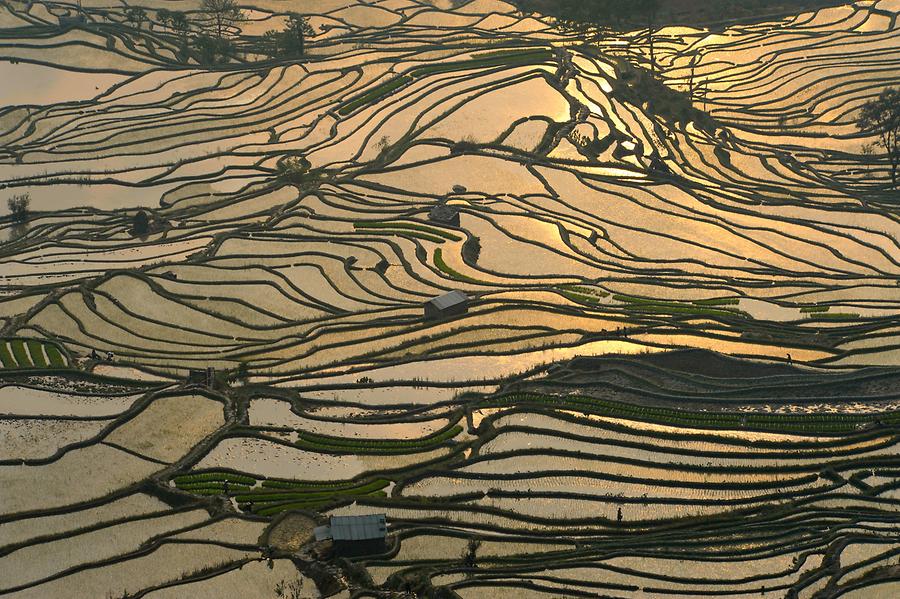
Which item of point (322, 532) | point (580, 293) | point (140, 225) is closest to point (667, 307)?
point (580, 293)

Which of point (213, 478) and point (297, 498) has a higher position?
point (213, 478)

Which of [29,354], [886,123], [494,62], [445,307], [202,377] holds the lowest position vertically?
[202,377]

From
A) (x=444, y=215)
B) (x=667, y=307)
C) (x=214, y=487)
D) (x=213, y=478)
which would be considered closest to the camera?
(x=214, y=487)

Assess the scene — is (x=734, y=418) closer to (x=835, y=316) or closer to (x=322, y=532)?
(x=835, y=316)

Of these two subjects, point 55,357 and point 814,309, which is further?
point 814,309

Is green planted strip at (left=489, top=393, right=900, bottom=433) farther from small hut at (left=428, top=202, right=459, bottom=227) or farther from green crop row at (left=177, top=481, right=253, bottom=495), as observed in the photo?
small hut at (left=428, top=202, right=459, bottom=227)

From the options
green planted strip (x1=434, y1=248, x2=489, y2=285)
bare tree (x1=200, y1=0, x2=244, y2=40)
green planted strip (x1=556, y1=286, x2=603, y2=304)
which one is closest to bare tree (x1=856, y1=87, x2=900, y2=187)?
green planted strip (x1=556, y1=286, x2=603, y2=304)

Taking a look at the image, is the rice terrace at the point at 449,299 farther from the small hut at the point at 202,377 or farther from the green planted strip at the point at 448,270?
the small hut at the point at 202,377

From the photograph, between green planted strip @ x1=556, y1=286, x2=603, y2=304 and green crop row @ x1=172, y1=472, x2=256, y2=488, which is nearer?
green crop row @ x1=172, y1=472, x2=256, y2=488
